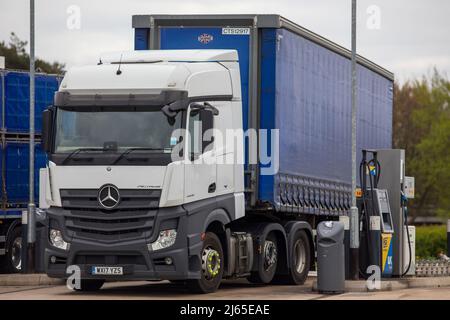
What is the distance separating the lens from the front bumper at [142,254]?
731 inches

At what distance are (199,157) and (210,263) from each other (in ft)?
5.88

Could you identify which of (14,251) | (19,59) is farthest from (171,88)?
(19,59)

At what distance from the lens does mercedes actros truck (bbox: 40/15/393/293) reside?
61.0 ft

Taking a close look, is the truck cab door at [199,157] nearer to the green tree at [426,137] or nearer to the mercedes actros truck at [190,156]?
the mercedes actros truck at [190,156]

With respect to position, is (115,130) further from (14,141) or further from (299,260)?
(14,141)

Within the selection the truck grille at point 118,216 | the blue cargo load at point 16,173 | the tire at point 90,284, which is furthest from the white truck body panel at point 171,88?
the blue cargo load at point 16,173

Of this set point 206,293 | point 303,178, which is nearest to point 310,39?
point 303,178

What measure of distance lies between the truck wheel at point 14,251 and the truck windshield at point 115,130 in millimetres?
7429

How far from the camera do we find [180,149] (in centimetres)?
1852

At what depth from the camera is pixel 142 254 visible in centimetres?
1861

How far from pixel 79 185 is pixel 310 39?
645cm

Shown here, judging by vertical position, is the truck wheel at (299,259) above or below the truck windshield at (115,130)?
below

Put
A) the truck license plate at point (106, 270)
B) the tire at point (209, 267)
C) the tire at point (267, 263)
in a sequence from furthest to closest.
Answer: the tire at point (267, 263) → the tire at point (209, 267) → the truck license plate at point (106, 270)

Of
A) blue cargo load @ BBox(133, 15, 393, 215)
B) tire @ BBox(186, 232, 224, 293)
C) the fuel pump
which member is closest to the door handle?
tire @ BBox(186, 232, 224, 293)
